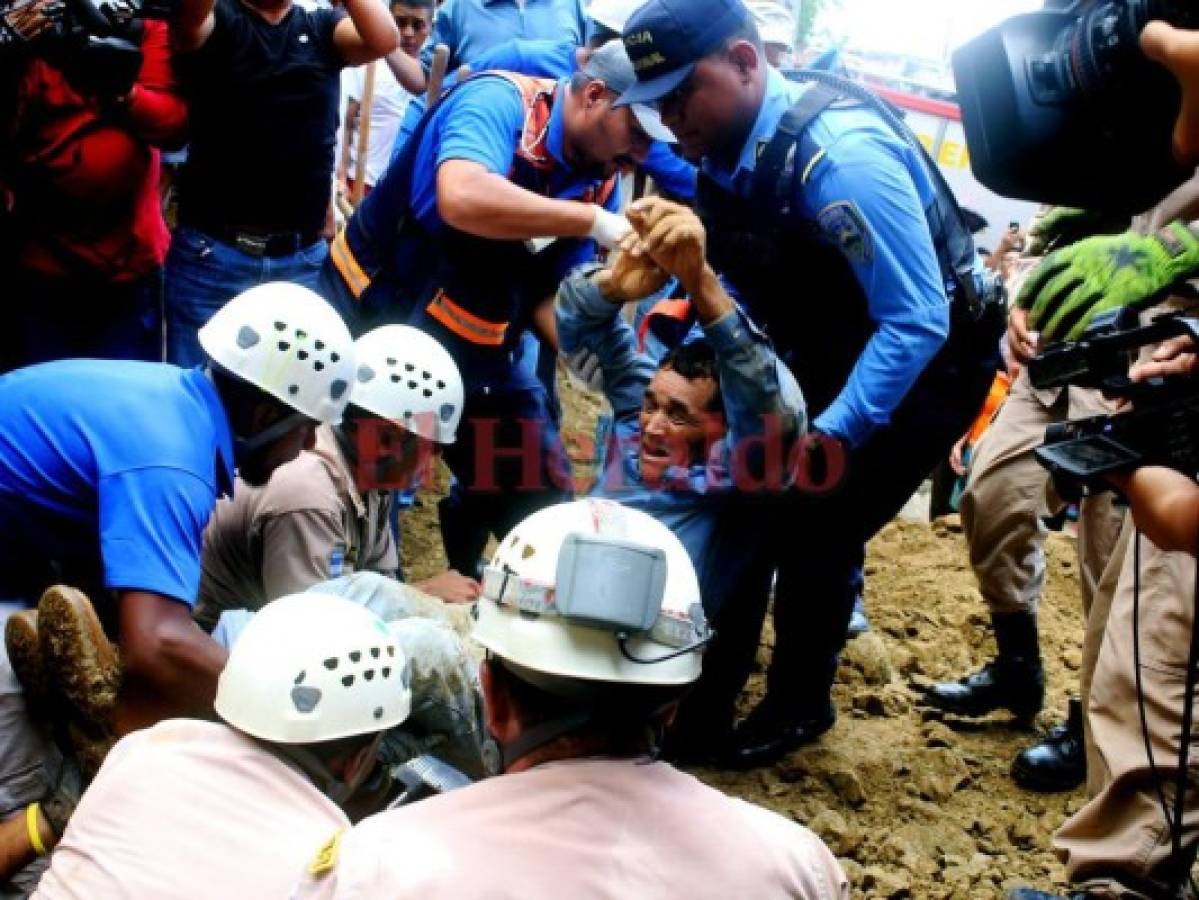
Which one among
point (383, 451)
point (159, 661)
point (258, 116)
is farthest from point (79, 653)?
point (258, 116)

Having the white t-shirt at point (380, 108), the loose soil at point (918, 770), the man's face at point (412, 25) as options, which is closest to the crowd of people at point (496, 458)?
the loose soil at point (918, 770)

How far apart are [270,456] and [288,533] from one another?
0.32m

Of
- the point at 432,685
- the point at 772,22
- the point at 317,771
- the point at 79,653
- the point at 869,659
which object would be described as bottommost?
the point at 869,659

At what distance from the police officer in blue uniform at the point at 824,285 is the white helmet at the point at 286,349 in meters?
1.10

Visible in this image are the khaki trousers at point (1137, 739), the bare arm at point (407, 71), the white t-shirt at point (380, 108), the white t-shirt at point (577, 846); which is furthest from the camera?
the white t-shirt at point (380, 108)

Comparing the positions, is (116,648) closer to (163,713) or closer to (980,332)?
(163,713)

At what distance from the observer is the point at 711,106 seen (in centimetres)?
334

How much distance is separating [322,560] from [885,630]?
274 centimetres

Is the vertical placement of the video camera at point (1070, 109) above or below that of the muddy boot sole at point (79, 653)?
above

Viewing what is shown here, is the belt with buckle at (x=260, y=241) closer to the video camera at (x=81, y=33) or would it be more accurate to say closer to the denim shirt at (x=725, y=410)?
the video camera at (x=81, y=33)

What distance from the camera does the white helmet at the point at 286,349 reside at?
2857 millimetres

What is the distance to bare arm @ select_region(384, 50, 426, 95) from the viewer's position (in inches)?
245

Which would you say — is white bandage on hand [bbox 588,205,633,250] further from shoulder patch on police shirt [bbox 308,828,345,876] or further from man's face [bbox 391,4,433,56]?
man's face [bbox 391,4,433,56]

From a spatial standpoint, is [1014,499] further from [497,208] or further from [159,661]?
[159,661]
